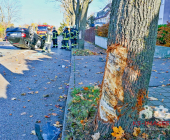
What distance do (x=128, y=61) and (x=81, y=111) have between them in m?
1.57

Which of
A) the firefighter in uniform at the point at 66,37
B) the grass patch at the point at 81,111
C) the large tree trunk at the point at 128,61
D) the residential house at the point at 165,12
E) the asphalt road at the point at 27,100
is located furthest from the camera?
the residential house at the point at 165,12

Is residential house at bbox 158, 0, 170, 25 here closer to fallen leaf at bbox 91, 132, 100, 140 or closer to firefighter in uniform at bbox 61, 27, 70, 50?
firefighter in uniform at bbox 61, 27, 70, 50

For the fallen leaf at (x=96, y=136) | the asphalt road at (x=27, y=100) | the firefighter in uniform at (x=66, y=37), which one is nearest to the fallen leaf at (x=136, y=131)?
the fallen leaf at (x=96, y=136)

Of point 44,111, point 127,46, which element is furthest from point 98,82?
point 127,46

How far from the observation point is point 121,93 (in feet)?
7.21

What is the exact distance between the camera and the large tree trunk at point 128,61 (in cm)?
205

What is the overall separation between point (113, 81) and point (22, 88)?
371 cm

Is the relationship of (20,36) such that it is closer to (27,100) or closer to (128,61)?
(27,100)

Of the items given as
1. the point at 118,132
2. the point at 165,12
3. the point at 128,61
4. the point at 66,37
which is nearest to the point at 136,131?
the point at 118,132

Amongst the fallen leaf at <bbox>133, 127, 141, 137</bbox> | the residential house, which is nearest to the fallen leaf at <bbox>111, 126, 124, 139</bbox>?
the fallen leaf at <bbox>133, 127, 141, 137</bbox>

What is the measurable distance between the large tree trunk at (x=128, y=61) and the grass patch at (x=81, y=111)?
1.43ft

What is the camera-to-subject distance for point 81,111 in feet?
10.7

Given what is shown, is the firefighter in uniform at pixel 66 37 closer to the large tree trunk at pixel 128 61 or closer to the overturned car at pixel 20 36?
the overturned car at pixel 20 36

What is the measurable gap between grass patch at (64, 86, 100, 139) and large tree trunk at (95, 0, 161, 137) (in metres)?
0.44
